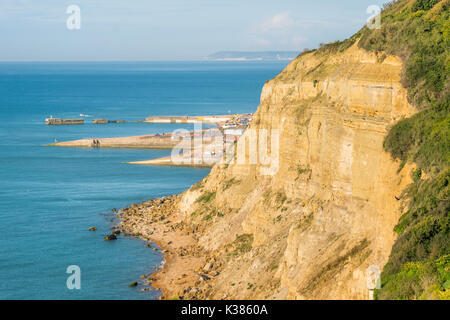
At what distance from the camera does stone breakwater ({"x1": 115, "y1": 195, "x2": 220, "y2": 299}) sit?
43.0m

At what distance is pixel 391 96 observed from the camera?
1148 inches

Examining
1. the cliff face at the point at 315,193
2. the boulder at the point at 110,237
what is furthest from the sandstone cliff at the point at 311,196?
the boulder at the point at 110,237

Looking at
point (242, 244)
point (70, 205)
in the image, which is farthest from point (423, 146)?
point (70, 205)

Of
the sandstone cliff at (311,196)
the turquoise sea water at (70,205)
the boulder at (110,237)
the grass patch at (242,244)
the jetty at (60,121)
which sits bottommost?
the turquoise sea water at (70,205)

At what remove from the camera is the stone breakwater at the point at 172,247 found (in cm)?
4303

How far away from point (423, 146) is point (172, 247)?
94.6ft

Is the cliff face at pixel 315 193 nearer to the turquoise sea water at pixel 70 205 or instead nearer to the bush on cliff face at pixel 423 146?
the bush on cliff face at pixel 423 146

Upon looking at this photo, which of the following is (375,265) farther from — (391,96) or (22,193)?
(22,193)

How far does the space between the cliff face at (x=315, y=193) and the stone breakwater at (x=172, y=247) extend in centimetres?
69

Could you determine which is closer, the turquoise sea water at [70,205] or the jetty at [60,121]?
the turquoise sea water at [70,205]

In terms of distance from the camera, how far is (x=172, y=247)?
5247 cm

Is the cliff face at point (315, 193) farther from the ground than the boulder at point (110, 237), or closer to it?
farther from the ground

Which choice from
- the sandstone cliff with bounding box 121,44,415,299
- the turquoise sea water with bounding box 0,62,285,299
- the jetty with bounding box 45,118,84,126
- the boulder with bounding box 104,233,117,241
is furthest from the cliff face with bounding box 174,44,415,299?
the jetty with bounding box 45,118,84,126

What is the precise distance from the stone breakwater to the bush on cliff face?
17.8 meters
